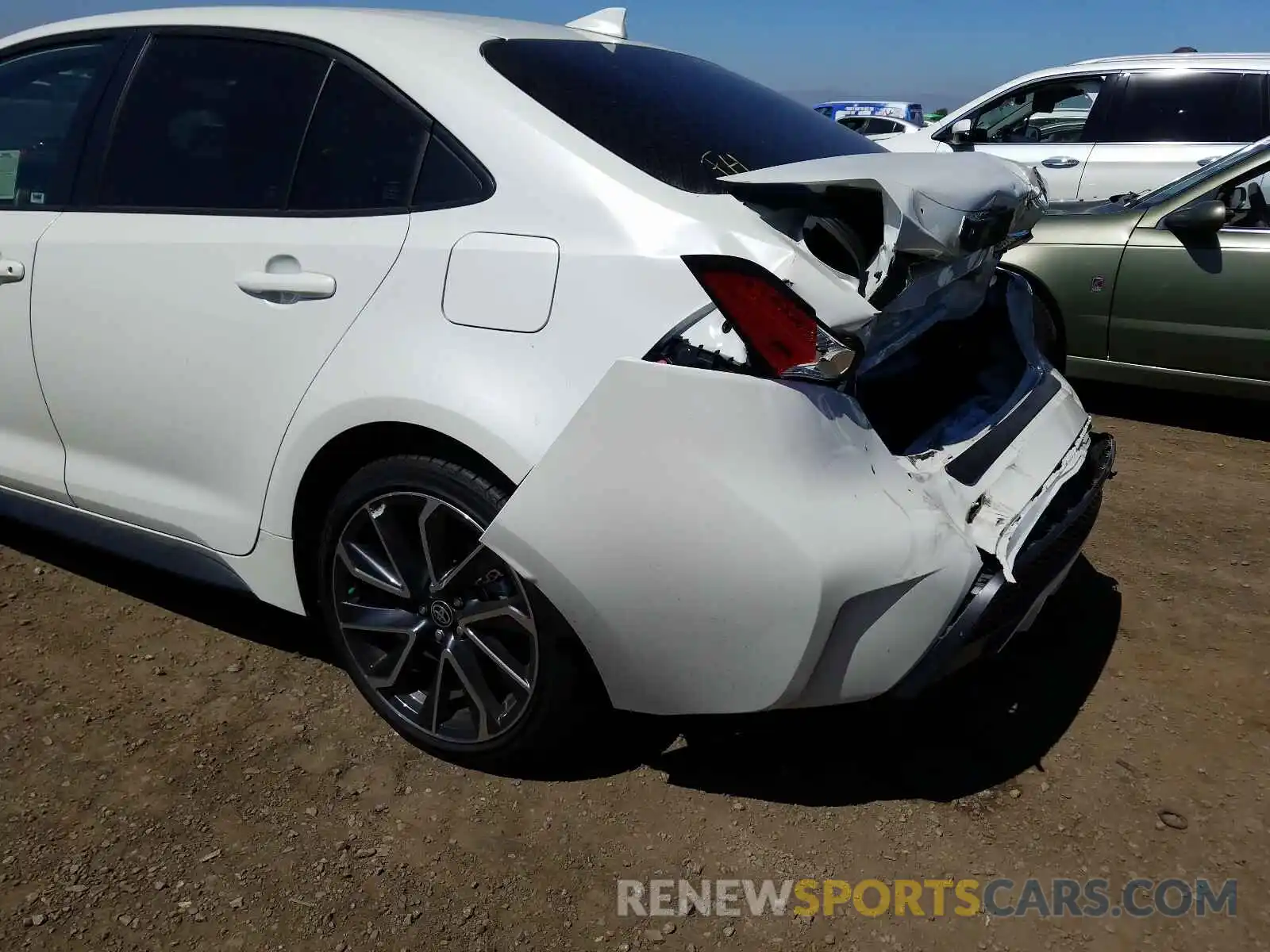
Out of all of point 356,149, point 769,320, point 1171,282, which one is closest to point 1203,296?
point 1171,282

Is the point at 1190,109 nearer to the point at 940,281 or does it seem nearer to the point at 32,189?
the point at 940,281

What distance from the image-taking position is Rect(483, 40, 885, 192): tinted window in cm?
232

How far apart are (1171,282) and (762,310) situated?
3646 millimetres

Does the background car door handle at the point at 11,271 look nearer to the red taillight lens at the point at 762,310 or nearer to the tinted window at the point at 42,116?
the tinted window at the point at 42,116

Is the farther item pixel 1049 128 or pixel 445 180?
pixel 1049 128

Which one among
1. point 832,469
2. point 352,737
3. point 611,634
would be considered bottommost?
point 352,737

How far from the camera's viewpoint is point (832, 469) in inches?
79.6

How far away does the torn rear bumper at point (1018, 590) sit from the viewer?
212cm

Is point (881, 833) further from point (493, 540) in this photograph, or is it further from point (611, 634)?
point (493, 540)

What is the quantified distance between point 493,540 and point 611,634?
301mm

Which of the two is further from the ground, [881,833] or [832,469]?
[832,469]

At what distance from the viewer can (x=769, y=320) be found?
201cm

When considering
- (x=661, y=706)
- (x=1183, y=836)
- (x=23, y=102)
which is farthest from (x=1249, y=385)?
(x=23, y=102)

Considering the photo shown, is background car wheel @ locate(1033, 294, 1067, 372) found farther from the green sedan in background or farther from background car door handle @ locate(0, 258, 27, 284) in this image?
background car door handle @ locate(0, 258, 27, 284)
